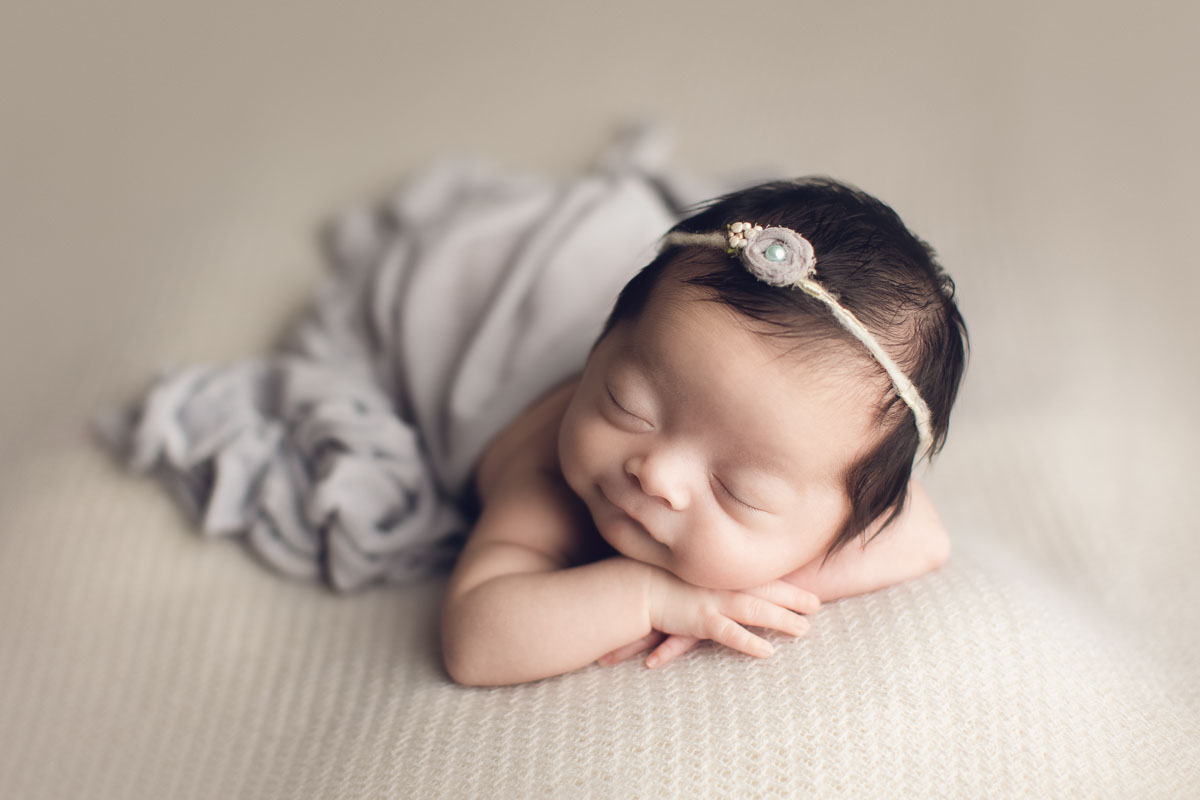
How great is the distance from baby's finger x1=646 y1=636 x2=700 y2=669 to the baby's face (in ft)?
0.25

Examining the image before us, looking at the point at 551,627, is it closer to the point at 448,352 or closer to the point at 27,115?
the point at 448,352

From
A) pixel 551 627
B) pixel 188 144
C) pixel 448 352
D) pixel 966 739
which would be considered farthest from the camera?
pixel 188 144

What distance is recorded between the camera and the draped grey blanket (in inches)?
45.3

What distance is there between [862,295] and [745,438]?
161mm

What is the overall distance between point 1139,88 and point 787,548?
1466 mm

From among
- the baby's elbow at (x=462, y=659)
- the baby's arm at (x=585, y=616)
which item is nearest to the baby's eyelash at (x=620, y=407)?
the baby's arm at (x=585, y=616)

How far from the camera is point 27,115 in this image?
1856 millimetres

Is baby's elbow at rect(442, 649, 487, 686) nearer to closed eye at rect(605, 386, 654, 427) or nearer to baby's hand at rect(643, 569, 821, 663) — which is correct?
baby's hand at rect(643, 569, 821, 663)

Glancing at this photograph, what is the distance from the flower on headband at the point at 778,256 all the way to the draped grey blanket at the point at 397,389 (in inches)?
18.4

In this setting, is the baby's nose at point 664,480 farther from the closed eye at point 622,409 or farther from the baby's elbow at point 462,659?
the baby's elbow at point 462,659

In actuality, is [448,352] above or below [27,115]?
below

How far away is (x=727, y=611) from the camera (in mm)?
839

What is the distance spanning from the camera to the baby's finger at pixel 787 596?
845mm

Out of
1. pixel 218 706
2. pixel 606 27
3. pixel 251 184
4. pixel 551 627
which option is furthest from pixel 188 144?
pixel 551 627
